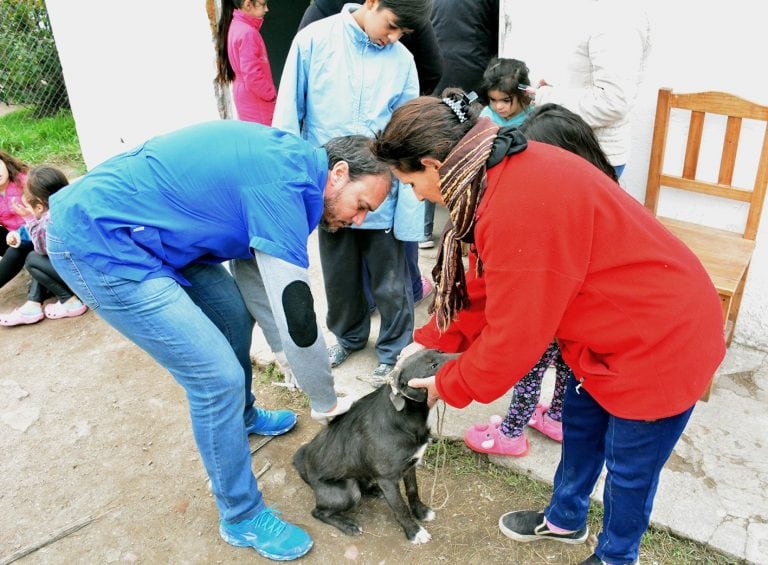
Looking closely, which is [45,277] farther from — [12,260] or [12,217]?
[12,217]

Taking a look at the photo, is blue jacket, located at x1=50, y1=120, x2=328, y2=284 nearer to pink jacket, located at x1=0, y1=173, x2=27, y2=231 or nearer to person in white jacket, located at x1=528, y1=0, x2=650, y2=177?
person in white jacket, located at x1=528, y1=0, x2=650, y2=177

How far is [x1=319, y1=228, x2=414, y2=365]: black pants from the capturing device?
3631mm

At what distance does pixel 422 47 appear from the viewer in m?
4.06

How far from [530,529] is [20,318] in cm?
444

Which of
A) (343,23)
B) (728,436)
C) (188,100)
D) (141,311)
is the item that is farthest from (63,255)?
(188,100)

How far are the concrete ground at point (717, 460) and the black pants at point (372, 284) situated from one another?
29 centimetres

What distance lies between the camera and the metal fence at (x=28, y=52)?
33.2ft

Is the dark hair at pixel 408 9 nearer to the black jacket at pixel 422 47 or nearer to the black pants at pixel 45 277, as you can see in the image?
the black jacket at pixel 422 47

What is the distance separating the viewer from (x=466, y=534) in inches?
116

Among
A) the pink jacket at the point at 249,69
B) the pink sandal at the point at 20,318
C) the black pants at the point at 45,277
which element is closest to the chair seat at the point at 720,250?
the pink jacket at the point at 249,69

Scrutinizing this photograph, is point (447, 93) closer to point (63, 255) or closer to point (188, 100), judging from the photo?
point (63, 255)

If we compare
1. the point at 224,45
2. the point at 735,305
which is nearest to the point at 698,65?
the point at 735,305

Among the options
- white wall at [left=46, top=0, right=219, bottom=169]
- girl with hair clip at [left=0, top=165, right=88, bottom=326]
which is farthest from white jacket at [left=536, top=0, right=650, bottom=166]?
girl with hair clip at [left=0, top=165, right=88, bottom=326]

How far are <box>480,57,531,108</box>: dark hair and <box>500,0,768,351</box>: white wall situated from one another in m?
0.37
